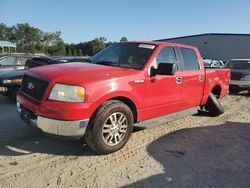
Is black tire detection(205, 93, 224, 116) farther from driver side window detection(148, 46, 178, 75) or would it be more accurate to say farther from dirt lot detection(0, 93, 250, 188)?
driver side window detection(148, 46, 178, 75)

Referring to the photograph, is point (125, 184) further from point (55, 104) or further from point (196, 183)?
point (55, 104)

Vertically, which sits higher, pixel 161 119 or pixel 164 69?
pixel 164 69

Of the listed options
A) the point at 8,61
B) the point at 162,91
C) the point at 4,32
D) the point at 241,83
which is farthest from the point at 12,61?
the point at 4,32

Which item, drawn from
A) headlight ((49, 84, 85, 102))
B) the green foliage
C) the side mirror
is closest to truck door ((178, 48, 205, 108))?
the side mirror

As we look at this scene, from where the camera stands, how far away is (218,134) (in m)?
5.97

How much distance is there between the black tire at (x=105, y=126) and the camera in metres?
4.27

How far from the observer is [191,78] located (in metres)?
6.09

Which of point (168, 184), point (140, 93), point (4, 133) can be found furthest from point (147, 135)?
point (4, 133)

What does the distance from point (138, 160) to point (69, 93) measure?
1.52 meters

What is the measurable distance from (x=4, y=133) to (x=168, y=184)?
11.3 feet

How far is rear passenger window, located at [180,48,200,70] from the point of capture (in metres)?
6.13

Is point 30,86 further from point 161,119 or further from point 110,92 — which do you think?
point 161,119

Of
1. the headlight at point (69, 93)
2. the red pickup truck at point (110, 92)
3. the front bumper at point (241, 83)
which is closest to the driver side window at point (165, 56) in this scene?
the red pickup truck at point (110, 92)

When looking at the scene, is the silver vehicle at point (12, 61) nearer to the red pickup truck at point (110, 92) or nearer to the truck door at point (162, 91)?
the red pickup truck at point (110, 92)
